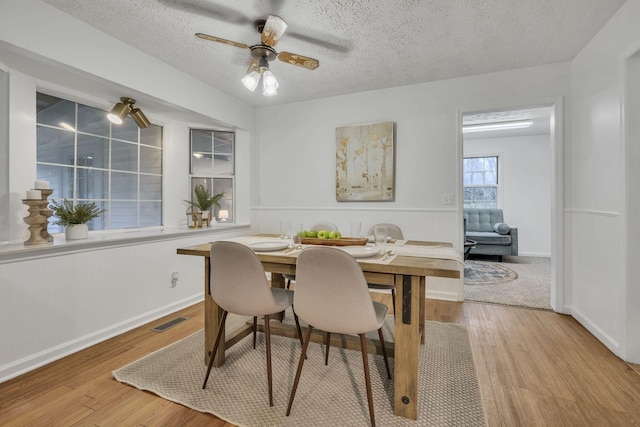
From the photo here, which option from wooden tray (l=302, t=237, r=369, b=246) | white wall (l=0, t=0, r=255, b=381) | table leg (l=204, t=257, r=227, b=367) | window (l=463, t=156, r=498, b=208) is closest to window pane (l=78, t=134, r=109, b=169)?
white wall (l=0, t=0, r=255, b=381)

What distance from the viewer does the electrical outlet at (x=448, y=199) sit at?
3.38m

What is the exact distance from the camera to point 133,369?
6.36 feet

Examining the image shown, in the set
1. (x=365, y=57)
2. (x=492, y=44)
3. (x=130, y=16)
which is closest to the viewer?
(x=130, y=16)

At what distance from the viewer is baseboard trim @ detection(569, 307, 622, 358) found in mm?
2160

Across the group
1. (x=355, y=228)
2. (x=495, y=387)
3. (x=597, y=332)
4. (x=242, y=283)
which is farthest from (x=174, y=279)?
(x=597, y=332)

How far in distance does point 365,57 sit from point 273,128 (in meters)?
1.76

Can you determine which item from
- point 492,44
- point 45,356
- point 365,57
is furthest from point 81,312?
point 492,44

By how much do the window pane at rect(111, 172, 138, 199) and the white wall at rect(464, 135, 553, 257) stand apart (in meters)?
6.27

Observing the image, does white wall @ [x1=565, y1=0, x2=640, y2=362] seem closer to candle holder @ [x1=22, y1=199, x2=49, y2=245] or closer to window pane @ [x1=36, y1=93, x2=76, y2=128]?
candle holder @ [x1=22, y1=199, x2=49, y2=245]

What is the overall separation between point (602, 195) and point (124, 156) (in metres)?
4.25

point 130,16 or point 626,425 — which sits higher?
point 130,16

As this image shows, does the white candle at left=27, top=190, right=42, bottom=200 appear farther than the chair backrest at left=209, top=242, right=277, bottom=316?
Yes

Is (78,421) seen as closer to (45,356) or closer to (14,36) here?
(45,356)

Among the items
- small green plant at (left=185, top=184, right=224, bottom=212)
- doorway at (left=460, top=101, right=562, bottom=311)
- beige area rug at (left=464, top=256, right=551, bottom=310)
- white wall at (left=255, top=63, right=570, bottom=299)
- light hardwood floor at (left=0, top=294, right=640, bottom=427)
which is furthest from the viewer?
doorway at (left=460, top=101, right=562, bottom=311)
